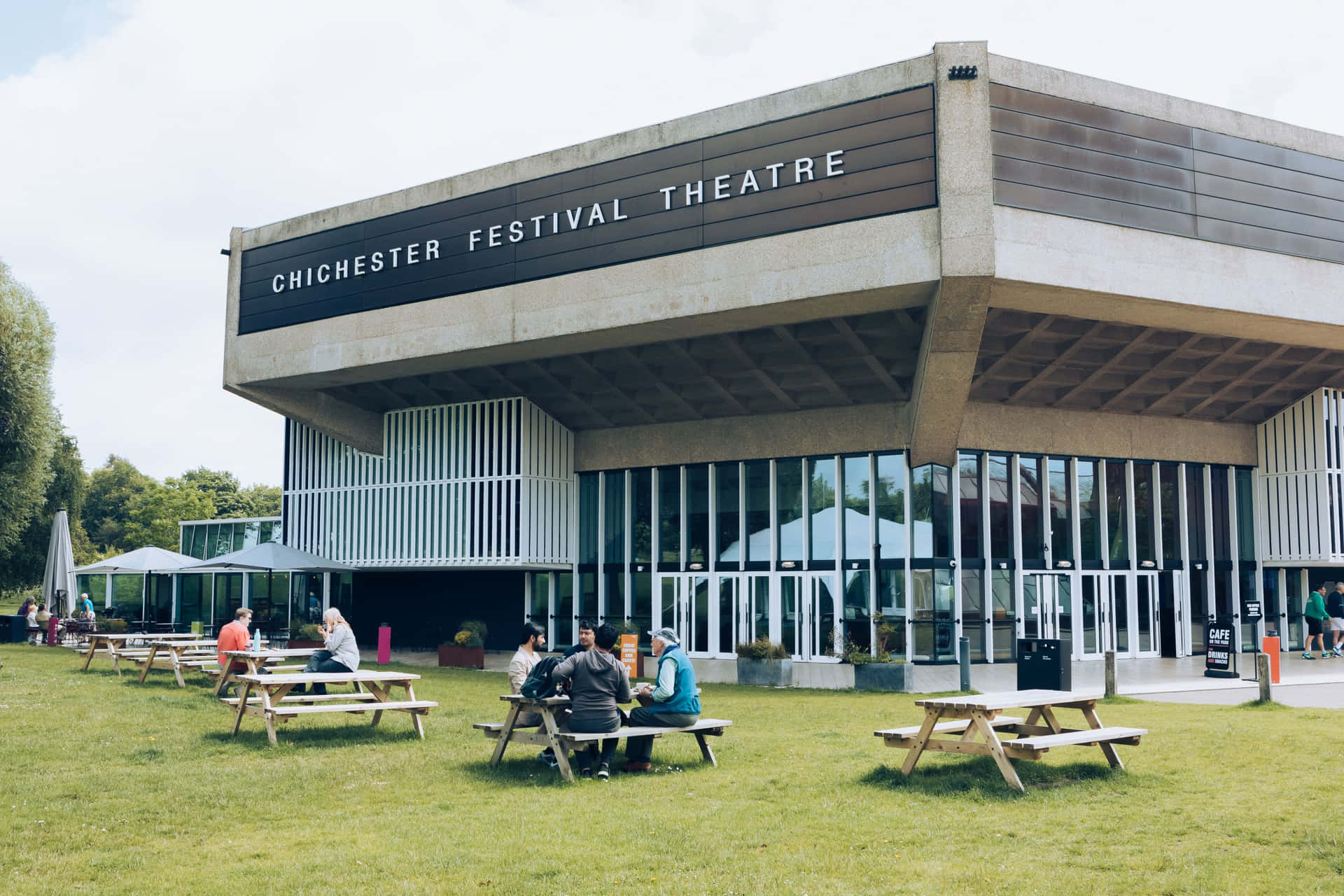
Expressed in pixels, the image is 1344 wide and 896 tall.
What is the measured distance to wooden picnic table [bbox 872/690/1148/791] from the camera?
29.2 feet

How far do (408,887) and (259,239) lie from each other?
83.3ft

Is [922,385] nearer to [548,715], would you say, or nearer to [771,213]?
[771,213]

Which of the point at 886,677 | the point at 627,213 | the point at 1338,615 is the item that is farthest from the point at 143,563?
the point at 1338,615

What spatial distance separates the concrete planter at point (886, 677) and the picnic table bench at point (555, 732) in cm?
963

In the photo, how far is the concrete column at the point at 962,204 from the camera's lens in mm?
18672

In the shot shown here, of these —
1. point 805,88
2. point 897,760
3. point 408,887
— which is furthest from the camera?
point 805,88

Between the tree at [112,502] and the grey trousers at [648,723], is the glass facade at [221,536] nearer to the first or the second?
the grey trousers at [648,723]

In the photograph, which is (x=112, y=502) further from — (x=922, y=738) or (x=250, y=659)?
(x=922, y=738)

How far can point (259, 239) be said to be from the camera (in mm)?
28969

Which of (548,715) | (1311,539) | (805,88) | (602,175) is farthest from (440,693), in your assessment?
(1311,539)

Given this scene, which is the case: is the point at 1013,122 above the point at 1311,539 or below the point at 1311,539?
above

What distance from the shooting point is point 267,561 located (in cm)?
2656

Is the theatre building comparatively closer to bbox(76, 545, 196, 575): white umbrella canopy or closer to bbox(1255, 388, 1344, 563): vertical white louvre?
bbox(1255, 388, 1344, 563): vertical white louvre

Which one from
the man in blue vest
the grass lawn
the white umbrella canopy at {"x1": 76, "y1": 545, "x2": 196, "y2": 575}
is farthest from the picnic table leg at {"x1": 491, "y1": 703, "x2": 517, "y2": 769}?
the white umbrella canopy at {"x1": 76, "y1": 545, "x2": 196, "y2": 575}
